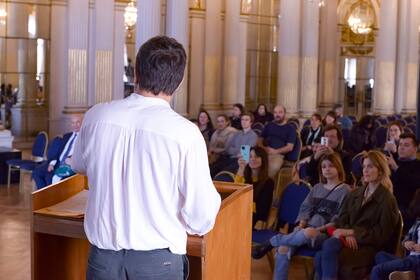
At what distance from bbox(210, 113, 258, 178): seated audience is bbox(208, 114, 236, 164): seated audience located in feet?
0.37

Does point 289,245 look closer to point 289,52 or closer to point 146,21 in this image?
point 146,21

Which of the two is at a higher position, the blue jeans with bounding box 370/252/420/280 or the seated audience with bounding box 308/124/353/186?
the seated audience with bounding box 308/124/353/186

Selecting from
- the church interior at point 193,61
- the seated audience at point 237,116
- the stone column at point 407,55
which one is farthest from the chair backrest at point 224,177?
the stone column at point 407,55

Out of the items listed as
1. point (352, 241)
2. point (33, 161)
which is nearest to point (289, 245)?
point (352, 241)

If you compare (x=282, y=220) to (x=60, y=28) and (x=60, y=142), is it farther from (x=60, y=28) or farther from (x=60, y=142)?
(x=60, y=28)

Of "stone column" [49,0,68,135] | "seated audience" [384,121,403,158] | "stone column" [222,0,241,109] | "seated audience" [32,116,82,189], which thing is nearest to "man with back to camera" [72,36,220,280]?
"seated audience" [32,116,82,189]

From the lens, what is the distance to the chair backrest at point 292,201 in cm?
710

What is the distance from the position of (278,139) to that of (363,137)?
Answer: 144 centimetres

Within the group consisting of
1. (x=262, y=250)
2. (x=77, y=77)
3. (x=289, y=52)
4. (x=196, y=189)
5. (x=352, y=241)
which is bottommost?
(x=262, y=250)

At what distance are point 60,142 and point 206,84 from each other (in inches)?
421

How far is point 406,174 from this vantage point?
24.6 feet

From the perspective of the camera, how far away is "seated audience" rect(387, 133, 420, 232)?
24.5 feet

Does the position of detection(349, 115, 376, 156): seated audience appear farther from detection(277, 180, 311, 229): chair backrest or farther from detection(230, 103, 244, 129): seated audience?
detection(277, 180, 311, 229): chair backrest

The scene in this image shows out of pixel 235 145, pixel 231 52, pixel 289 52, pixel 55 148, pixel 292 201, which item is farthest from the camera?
pixel 231 52
